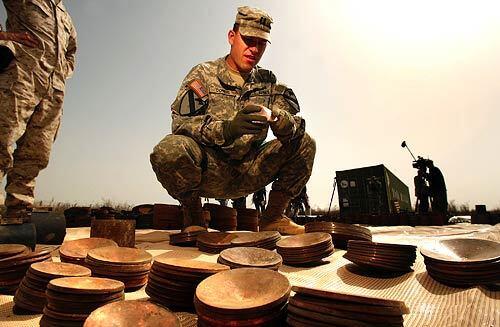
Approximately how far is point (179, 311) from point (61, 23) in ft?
12.7

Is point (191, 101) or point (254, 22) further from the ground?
point (254, 22)

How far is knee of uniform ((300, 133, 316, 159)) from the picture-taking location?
346 centimetres

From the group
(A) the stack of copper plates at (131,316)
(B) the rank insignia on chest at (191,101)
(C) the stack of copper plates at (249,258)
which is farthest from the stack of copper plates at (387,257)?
(B) the rank insignia on chest at (191,101)

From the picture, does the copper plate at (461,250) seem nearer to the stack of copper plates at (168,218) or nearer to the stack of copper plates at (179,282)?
the stack of copper plates at (179,282)

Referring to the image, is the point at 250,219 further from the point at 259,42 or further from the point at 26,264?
the point at 26,264

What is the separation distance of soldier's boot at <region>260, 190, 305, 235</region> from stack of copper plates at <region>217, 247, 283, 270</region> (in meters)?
1.36

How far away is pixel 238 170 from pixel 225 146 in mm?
379

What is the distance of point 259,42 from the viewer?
351cm

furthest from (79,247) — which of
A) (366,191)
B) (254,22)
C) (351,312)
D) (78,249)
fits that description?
(366,191)

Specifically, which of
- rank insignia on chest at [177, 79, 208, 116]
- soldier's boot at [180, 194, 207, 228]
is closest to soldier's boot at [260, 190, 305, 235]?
soldier's boot at [180, 194, 207, 228]

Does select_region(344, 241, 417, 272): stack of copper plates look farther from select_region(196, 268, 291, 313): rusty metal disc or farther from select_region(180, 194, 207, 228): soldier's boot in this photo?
select_region(180, 194, 207, 228): soldier's boot

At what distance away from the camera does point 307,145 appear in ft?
11.4

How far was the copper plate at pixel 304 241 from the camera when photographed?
208 cm

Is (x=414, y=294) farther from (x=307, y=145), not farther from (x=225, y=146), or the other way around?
(x=225, y=146)
